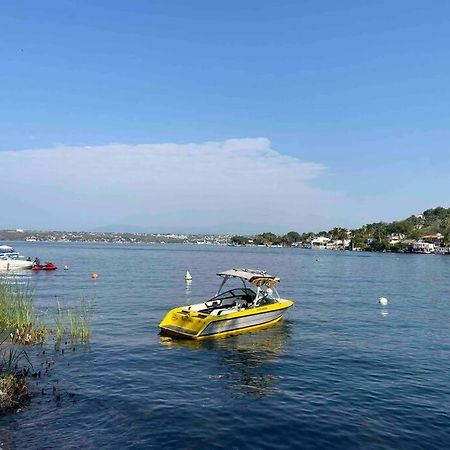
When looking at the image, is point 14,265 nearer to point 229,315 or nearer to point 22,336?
point 22,336

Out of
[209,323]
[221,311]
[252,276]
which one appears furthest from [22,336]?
[252,276]

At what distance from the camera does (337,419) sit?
13852 mm

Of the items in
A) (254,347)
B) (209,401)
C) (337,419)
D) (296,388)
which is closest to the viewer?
(337,419)

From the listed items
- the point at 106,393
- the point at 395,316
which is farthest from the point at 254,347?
the point at 395,316

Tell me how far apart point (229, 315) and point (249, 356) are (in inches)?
155

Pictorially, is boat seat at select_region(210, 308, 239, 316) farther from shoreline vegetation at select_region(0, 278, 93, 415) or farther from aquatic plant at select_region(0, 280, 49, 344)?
aquatic plant at select_region(0, 280, 49, 344)

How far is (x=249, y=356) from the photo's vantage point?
2123cm

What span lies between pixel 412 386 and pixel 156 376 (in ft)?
31.9

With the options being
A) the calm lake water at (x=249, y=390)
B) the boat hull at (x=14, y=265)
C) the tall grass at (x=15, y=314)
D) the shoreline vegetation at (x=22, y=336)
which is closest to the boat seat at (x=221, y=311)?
the calm lake water at (x=249, y=390)

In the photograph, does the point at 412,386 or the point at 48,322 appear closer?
the point at 412,386

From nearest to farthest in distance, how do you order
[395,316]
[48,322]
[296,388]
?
[296,388], [48,322], [395,316]

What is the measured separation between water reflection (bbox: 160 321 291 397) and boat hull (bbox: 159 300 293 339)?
41 cm

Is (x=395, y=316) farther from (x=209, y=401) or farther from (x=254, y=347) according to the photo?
(x=209, y=401)

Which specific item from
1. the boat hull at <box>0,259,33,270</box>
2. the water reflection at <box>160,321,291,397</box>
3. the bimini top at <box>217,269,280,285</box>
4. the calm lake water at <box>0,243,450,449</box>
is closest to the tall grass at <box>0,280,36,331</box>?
the calm lake water at <box>0,243,450,449</box>
